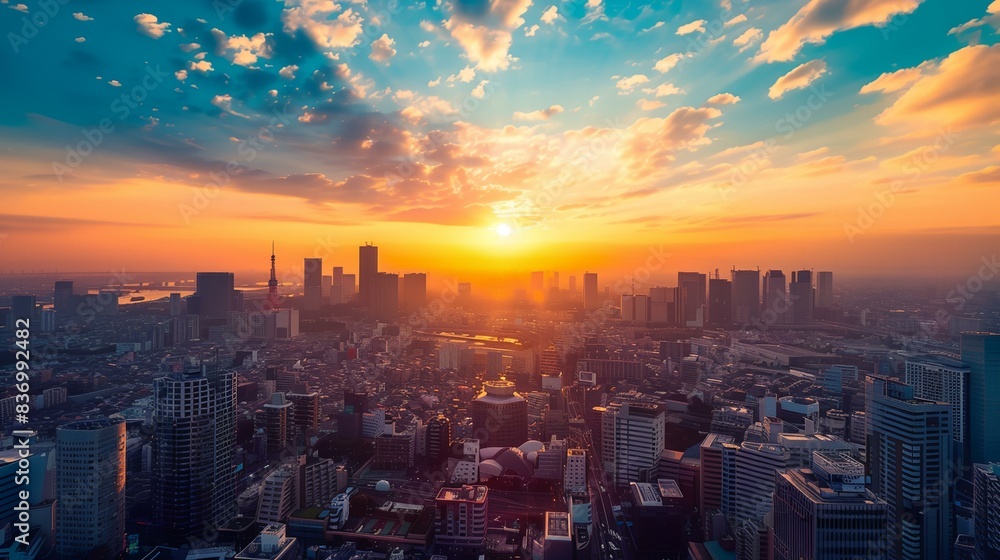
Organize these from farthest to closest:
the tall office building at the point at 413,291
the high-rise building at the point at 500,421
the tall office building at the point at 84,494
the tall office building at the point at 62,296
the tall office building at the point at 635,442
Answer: the tall office building at the point at 413,291, the tall office building at the point at 62,296, the high-rise building at the point at 500,421, the tall office building at the point at 635,442, the tall office building at the point at 84,494

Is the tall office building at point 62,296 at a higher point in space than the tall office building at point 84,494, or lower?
higher

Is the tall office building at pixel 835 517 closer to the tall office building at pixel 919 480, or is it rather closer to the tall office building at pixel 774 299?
the tall office building at pixel 919 480

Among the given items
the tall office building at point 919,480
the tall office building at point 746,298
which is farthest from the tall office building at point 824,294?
the tall office building at point 919,480

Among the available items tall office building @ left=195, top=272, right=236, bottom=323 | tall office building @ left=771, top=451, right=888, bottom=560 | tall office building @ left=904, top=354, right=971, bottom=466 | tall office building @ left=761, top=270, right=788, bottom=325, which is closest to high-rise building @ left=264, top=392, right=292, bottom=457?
tall office building @ left=771, top=451, right=888, bottom=560

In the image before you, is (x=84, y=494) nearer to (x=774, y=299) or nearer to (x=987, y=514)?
(x=987, y=514)

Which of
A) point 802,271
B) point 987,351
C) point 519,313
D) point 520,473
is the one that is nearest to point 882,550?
point 520,473

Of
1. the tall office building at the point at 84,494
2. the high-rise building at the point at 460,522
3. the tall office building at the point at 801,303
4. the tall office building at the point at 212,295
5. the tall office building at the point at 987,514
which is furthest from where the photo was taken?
the tall office building at the point at 801,303

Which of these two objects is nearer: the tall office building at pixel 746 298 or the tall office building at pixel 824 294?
the tall office building at pixel 824 294

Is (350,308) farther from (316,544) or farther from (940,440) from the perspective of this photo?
(940,440)
